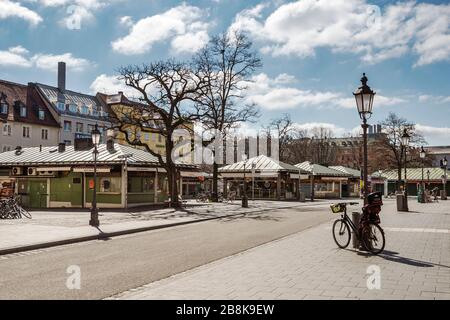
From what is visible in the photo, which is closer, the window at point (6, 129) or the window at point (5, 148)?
the window at point (5, 148)

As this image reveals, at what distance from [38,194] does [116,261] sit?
2484 cm

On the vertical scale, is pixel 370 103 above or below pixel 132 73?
below

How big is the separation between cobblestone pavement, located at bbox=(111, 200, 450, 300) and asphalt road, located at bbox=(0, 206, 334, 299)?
668 millimetres

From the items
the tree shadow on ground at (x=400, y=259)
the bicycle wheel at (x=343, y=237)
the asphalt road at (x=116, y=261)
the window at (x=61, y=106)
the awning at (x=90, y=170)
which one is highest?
the window at (x=61, y=106)

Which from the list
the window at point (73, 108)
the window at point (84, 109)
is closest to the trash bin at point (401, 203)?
the window at point (73, 108)

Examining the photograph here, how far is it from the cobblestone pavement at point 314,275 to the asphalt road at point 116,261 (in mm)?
668

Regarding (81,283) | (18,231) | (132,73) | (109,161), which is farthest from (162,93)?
(81,283)

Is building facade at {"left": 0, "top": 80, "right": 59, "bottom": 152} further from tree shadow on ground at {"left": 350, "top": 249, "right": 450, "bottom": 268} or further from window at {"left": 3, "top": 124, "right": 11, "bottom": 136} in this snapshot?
tree shadow on ground at {"left": 350, "top": 249, "right": 450, "bottom": 268}

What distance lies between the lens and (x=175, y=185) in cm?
3120

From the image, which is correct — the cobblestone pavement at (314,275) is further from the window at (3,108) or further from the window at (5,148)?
the window at (3,108)

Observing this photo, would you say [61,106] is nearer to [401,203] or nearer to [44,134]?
[44,134]

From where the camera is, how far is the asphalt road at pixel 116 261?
736 cm
